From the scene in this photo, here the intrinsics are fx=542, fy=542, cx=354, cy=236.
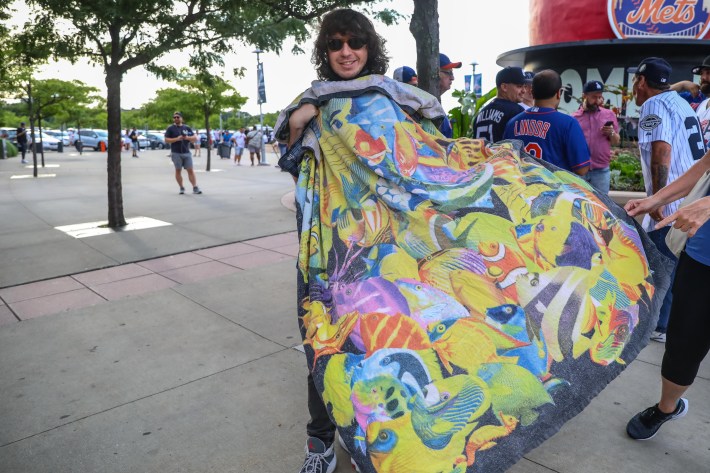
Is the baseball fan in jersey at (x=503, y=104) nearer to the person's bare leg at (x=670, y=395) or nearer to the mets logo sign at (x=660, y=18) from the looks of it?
the person's bare leg at (x=670, y=395)

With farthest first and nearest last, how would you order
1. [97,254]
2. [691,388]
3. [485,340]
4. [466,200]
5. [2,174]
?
[2,174], [97,254], [691,388], [466,200], [485,340]

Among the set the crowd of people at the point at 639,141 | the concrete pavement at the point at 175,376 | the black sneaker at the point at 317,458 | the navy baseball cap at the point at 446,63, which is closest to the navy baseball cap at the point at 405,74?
the crowd of people at the point at 639,141

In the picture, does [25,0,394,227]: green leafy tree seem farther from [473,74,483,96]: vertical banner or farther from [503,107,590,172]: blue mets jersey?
[473,74,483,96]: vertical banner

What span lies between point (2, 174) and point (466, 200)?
2106 centimetres

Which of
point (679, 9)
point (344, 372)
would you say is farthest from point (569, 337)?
point (679, 9)

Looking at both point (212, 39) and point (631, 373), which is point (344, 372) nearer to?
point (631, 373)

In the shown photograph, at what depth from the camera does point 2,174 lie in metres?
18.9

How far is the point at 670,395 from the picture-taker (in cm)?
277

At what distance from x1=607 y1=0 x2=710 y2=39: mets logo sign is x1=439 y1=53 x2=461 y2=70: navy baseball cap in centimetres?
1419

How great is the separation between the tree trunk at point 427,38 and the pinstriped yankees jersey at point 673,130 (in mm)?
1975

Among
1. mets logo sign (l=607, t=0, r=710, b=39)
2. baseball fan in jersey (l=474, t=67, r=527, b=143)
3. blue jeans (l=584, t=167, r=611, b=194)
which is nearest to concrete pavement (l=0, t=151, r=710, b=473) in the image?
baseball fan in jersey (l=474, t=67, r=527, b=143)

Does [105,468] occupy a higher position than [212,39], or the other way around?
[212,39]

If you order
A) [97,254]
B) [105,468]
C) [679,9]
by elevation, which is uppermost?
[679,9]

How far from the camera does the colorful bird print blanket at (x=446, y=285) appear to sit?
6.30ft
